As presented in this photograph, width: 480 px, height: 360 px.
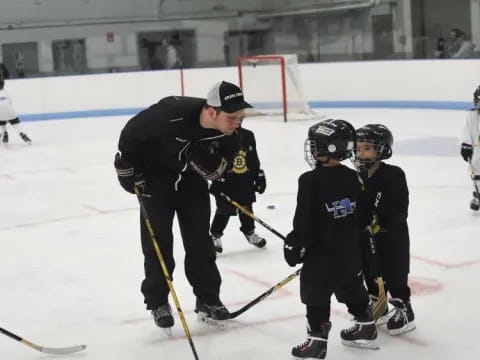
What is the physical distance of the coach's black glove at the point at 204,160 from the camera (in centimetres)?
362

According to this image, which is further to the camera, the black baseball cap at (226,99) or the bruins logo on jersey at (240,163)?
the bruins logo on jersey at (240,163)

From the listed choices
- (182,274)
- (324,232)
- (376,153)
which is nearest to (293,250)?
(324,232)

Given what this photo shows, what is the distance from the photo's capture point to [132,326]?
A: 391 cm

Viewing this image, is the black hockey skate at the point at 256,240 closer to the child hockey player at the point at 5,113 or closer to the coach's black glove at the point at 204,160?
the coach's black glove at the point at 204,160

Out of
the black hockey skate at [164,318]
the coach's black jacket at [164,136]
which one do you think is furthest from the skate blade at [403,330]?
the coach's black jacket at [164,136]

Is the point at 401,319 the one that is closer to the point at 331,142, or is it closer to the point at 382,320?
the point at 382,320

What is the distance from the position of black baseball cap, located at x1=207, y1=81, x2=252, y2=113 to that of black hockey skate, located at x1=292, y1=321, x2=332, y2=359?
2.91 feet

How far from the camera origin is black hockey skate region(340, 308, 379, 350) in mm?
3424

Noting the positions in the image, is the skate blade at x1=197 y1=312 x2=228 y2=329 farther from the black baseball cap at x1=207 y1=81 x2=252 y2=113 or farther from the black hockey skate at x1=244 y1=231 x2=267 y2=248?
the black hockey skate at x1=244 y1=231 x2=267 y2=248

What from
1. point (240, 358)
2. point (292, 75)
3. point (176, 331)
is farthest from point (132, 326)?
point (292, 75)

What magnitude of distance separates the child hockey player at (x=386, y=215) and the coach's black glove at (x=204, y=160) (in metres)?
0.57

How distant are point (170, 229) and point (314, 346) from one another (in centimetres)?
85

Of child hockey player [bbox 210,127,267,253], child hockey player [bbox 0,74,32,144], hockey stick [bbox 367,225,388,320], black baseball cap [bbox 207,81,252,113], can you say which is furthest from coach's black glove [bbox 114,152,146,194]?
child hockey player [bbox 0,74,32,144]

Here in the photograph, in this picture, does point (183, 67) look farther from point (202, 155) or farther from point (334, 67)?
point (202, 155)
